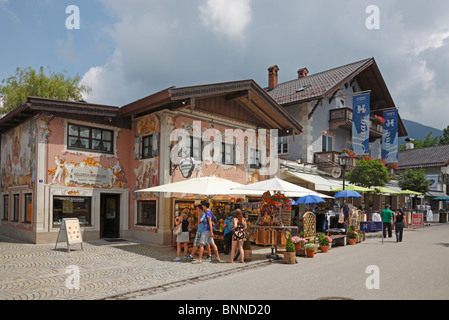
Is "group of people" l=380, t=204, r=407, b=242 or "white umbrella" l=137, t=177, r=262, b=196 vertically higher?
"white umbrella" l=137, t=177, r=262, b=196

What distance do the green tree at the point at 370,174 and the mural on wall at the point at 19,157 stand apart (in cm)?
1770

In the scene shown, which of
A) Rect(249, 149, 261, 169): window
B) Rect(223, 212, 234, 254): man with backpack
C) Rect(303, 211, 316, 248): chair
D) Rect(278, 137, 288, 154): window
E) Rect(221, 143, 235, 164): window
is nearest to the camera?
Rect(223, 212, 234, 254): man with backpack

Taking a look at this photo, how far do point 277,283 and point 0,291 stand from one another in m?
5.27

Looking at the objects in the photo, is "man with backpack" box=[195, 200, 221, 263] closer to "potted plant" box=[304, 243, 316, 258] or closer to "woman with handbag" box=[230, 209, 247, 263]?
"woman with handbag" box=[230, 209, 247, 263]

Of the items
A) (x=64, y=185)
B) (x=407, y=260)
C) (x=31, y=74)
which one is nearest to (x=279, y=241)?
(x=407, y=260)

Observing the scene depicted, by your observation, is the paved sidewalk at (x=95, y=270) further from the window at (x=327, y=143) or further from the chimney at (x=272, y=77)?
the chimney at (x=272, y=77)

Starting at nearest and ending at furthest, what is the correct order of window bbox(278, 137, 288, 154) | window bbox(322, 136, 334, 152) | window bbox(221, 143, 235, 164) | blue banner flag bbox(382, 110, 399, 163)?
1. window bbox(221, 143, 235, 164)
2. window bbox(278, 137, 288, 154)
3. window bbox(322, 136, 334, 152)
4. blue banner flag bbox(382, 110, 399, 163)

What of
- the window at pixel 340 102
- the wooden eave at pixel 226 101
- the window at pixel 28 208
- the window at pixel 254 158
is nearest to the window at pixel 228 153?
the wooden eave at pixel 226 101

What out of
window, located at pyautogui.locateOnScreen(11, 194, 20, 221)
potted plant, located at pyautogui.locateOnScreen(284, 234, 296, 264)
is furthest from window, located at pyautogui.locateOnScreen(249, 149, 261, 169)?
window, located at pyautogui.locateOnScreen(11, 194, 20, 221)

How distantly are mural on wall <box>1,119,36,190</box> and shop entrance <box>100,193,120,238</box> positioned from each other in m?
3.20

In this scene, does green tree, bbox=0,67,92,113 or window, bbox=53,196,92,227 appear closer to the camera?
window, bbox=53,196,92,227

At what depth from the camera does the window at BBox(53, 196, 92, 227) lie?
48.3 ft

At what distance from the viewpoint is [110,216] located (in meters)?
16.8

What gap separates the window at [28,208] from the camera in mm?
15038
